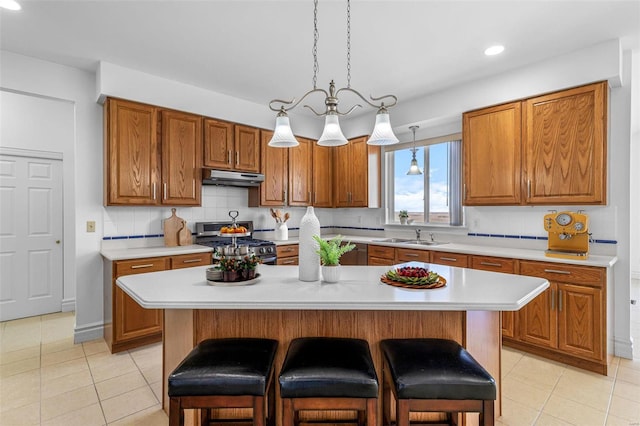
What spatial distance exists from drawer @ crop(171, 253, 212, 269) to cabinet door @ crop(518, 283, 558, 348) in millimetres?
3147

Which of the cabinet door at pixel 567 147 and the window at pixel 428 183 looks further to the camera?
the window at pixel 428 183

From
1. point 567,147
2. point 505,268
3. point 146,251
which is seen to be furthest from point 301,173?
point 567,147

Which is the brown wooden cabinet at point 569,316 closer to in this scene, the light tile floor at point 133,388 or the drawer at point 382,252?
the light tile floor at point 133,388

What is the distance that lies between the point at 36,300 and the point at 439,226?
5209 millimetres

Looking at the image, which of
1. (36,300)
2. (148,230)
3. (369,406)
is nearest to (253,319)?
(369,406)

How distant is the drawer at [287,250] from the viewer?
409cm

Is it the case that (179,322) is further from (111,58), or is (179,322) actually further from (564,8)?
(564,8)

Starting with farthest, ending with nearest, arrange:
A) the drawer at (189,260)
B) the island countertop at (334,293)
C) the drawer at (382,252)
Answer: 1. the drawer at (382,252)
2. the drawer at (189,260)
3. the island countertop at (334,293)

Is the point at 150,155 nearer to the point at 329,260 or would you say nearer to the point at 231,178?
the point at 231,178

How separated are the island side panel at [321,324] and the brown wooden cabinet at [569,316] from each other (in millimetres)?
1668

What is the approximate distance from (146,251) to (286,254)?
1.60 meters

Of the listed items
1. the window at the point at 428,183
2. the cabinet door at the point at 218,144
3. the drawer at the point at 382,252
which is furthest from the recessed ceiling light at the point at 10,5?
the window at the point at 428,183

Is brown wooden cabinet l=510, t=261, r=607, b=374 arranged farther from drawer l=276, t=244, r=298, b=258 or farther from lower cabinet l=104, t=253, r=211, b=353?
lower cabinet l=104, t=253, r=211, b=353

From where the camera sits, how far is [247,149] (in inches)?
164
